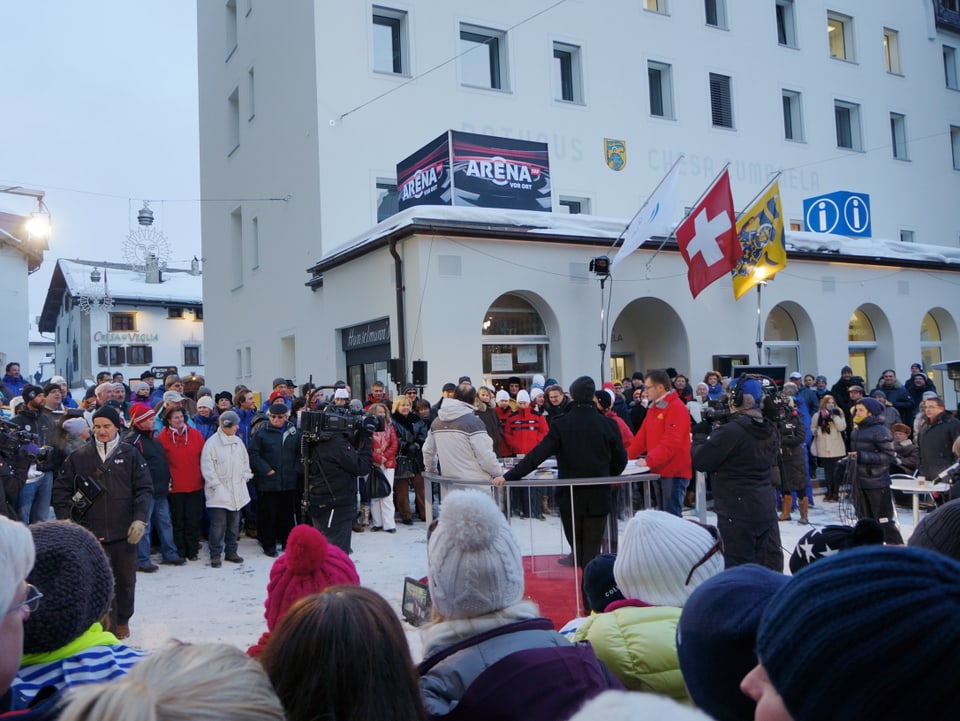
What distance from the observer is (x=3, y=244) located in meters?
30.7

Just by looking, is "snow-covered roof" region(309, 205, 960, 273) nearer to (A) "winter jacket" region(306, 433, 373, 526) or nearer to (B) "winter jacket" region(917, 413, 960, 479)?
(A) "winter jacket" region(306, 433, 373, 526)

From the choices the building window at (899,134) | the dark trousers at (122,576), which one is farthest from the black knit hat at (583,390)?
the building window at (899,134)

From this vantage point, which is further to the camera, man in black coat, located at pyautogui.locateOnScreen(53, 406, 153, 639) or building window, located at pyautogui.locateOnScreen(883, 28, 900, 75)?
building window, located at pyautogui.locateOnScreen(883, 28, 900, 75)

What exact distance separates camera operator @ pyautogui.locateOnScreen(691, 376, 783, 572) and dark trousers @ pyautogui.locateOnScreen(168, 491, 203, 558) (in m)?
6.26

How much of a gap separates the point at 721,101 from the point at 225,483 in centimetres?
2186

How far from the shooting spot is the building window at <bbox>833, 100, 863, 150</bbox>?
2836 cm

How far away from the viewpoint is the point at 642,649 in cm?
252

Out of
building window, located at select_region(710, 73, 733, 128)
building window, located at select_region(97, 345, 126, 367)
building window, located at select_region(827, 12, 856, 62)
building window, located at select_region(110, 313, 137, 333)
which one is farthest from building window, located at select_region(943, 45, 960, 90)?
building window, located at select_region(97, 345, 126, 367)

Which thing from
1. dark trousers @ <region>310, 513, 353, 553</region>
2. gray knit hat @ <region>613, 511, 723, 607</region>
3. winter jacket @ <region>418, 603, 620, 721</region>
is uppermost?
gray knit hat @ <region>613, 511, 723, 607</region>

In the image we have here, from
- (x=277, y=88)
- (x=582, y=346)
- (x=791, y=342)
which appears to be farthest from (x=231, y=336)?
(x=791, y=342)

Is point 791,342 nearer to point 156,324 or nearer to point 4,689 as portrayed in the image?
point 4,689

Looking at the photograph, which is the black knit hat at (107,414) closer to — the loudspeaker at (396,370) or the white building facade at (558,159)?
the loudspeaker at (396,370)

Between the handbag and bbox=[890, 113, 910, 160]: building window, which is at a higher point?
bbox=[890, 113, 910, 160]: building window

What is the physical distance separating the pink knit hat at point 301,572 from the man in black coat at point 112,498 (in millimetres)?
4197
